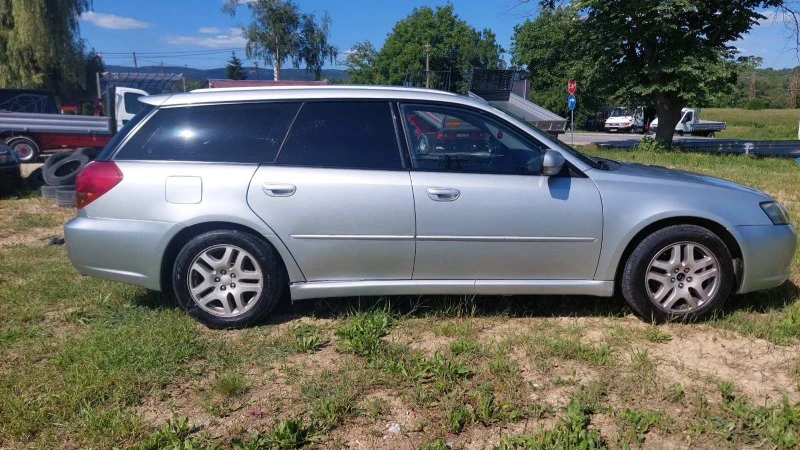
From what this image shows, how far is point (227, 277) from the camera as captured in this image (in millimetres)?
4207

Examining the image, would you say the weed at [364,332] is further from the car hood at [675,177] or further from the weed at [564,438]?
the car hood at [675,177]

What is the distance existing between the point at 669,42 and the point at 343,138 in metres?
18.9

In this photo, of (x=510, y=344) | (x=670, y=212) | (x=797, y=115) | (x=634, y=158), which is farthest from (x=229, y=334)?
(x=797, y=115)

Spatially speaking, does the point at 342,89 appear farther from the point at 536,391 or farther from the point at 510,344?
the point at 536,391

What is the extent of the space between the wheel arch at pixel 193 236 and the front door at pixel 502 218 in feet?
2.91

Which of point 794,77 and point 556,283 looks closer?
point 556,283

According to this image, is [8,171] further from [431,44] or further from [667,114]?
[431,44]

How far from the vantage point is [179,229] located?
4.13 meters

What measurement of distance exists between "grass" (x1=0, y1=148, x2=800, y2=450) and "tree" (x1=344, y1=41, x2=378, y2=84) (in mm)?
60226

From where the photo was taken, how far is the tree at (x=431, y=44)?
61.8 metres

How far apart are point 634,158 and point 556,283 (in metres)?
15.1

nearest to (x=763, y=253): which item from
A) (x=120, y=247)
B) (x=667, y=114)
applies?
(x=120, y=247)

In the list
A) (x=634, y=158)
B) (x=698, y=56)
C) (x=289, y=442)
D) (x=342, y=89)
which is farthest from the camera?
(x=698, y=56)

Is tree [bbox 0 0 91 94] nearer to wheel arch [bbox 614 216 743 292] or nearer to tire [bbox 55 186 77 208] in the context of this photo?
tire [bbox 55 186 77 208]
